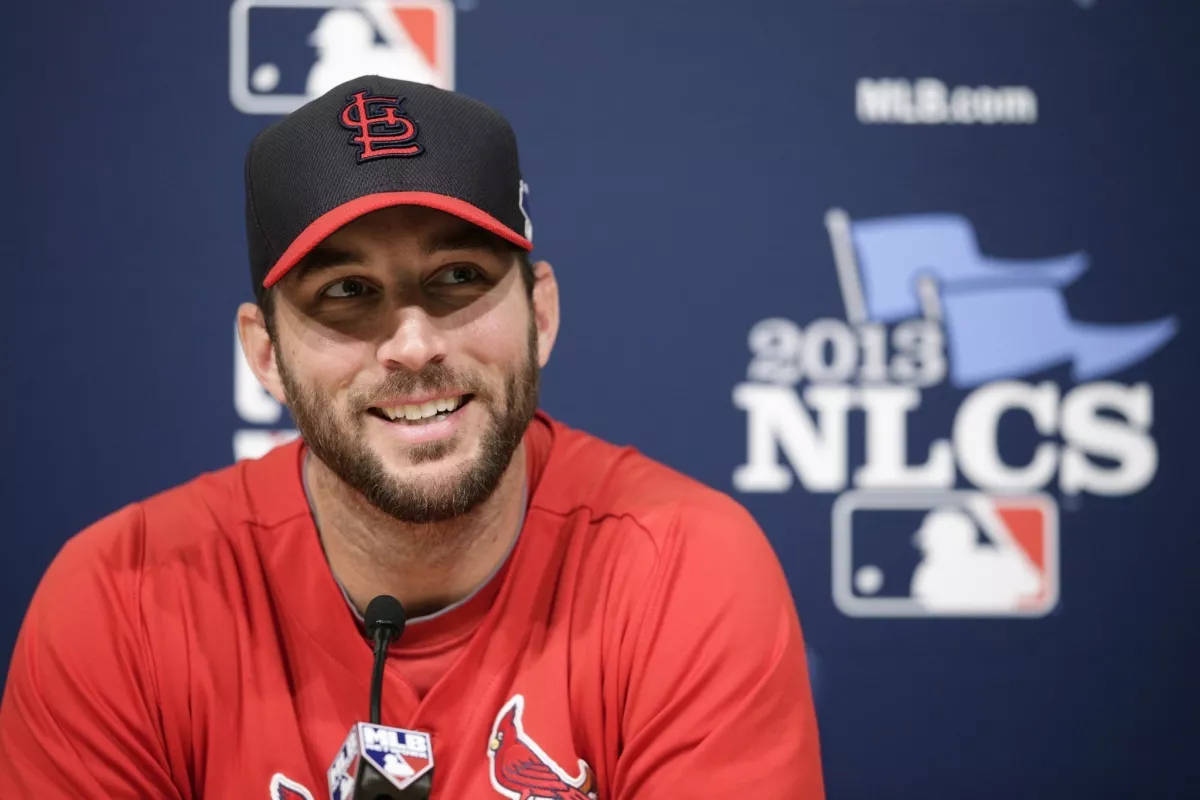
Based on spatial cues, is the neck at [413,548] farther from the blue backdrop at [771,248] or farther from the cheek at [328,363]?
the blue backdrop at [771,248]

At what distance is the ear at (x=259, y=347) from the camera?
104 cm

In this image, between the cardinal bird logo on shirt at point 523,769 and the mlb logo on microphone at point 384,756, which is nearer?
the mlb logo on microphone at point 384,756

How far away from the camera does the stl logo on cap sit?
2.96 feet

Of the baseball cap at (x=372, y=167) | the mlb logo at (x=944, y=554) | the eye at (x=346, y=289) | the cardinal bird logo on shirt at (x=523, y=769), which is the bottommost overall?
the cardinal bird logo on shirt at (x=523, y=769)

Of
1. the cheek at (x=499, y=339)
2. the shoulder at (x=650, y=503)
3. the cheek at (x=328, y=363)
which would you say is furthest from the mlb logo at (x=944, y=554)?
the cheek at (x=328, y=363)

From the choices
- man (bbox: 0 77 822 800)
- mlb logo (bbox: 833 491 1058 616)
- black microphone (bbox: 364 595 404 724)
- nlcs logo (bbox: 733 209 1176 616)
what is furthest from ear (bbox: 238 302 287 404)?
mlb logo (bbox: 833 491 1058 616)

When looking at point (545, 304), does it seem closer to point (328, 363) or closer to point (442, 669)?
point (328, 363)

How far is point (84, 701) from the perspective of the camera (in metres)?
0.92

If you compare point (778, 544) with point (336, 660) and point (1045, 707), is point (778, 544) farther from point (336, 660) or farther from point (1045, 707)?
point (336, 660)

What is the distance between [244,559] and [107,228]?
837 millimetres

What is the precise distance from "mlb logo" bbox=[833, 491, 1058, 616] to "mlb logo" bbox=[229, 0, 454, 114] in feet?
2.94

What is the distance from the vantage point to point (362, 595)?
40.8 inches

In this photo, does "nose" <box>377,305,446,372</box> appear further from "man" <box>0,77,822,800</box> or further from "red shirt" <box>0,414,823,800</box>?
"red shirt" <box>0,414,823,800</box>

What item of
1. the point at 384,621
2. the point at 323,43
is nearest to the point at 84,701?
the point at 384,621
